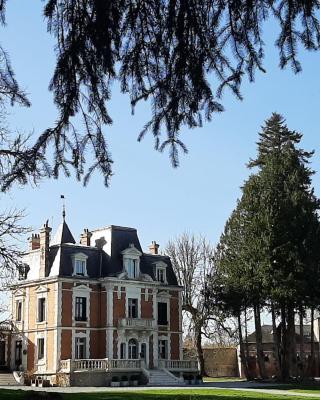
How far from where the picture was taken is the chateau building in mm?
39906

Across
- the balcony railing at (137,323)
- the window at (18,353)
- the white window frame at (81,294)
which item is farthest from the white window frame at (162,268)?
the window at (18,353)

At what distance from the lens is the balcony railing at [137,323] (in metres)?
41.8

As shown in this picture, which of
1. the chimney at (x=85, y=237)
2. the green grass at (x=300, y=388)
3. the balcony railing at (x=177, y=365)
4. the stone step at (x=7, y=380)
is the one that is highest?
the chimney at (x=85, y=237)

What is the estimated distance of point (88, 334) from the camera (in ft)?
136

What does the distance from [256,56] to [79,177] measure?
2.19 metres

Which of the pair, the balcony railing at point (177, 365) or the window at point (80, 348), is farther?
the balcony railing at point (177, 365)

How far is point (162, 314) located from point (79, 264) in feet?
24.7

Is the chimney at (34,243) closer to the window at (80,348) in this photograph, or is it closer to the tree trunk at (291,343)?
the window at (80,348)

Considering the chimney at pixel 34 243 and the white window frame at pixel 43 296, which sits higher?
the chimney at pixel 34 243

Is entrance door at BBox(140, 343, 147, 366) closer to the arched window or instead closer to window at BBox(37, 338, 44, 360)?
the arched window

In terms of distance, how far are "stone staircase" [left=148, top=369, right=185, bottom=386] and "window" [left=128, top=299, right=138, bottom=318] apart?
159 inches

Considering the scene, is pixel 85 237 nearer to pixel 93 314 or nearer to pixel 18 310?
pixel 93 314

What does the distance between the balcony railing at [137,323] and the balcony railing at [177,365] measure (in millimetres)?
2546

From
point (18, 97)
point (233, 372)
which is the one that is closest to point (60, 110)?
point (18, 97)
